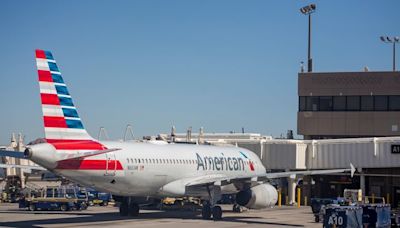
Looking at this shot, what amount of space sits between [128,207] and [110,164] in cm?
745

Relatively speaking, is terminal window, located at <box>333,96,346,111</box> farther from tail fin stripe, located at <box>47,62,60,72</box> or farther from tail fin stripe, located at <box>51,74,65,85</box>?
tail fin stripe, located at <box>47,62,60,72</box>

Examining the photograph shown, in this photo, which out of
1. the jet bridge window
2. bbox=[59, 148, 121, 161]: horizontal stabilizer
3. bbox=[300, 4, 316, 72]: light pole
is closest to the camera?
bbox=[59, 148, 121, 161]: horizontal stabilizer

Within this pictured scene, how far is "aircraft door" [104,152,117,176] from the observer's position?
35.5 meters

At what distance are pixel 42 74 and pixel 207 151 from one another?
50.4 ft

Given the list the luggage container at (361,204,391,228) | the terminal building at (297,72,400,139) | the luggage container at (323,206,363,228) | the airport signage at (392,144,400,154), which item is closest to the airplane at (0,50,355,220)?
the luggage container at (361,204,391,228)

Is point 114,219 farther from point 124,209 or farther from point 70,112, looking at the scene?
point 70,112

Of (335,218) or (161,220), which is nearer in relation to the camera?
(335,218)

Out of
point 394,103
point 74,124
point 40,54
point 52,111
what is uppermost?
point 394,103

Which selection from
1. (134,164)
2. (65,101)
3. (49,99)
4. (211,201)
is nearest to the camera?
(49,99)

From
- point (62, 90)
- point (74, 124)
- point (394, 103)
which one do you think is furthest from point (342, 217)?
point (394, 103)

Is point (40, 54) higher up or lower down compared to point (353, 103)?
lower down

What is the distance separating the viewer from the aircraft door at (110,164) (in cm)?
3550

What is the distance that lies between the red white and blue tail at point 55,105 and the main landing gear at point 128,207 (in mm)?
9439

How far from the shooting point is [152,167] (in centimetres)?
3906
